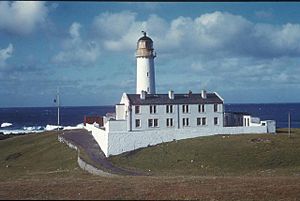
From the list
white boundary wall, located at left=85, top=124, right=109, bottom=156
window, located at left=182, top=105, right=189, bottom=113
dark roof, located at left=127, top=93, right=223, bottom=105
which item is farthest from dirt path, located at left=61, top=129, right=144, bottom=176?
window, located at left=182, top=105, right=189, bottom=113

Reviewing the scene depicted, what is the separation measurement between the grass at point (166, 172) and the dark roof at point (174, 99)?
4.93 meters

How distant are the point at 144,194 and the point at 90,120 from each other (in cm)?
4516

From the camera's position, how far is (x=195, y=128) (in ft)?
154

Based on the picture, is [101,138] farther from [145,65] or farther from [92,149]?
[145,65]

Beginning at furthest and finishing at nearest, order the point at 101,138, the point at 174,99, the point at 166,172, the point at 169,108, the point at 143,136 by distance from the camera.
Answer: the point at 174,99
the point at 169,108
the point at 101,138
the point at 143,136
the point at 166,172

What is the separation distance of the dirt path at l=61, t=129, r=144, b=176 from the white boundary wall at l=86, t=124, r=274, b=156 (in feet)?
2.87

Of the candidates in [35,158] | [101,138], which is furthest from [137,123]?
[35,158]

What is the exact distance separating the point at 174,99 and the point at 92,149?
9538 mm

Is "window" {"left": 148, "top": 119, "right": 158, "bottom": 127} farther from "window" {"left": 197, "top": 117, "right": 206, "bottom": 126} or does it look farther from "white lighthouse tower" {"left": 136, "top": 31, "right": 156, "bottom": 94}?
"white lighthouse tower" {"left": 136, "top": 31, "right": 156, "bottom": 94}

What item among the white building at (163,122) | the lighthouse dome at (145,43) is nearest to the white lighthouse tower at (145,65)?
the lighthouse dome at (145,43)

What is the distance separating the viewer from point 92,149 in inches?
1831

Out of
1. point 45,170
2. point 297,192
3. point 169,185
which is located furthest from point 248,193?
point 45,170

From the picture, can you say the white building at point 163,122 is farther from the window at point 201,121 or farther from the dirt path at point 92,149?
the dirt path at point 92,149

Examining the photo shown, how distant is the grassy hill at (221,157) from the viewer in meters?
34.8
